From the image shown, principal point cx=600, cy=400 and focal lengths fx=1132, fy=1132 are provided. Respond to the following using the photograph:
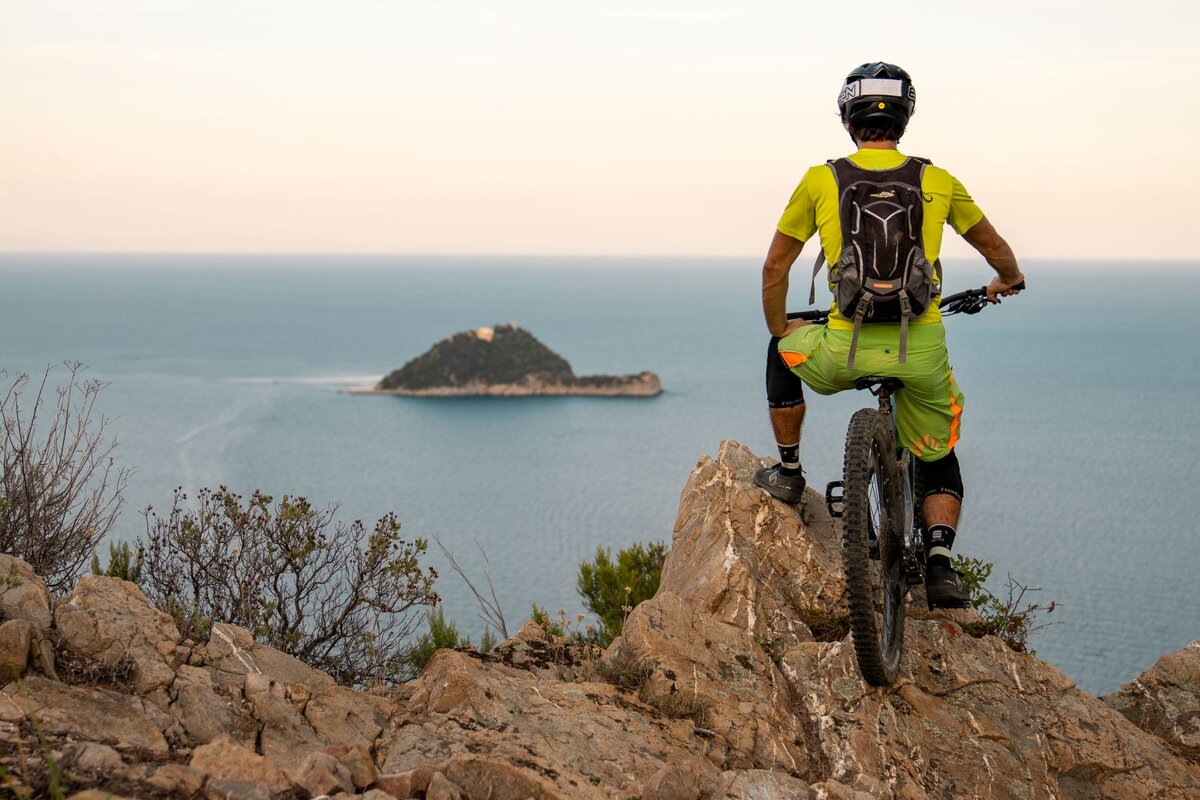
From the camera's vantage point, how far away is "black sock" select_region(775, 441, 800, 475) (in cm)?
729

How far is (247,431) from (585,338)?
9441 centimetres

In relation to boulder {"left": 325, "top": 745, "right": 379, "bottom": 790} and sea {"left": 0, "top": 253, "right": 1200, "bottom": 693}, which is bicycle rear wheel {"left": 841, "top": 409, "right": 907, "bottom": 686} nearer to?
boulder {"left": 325, "top": 745, "right": 379, "bottom": 790}

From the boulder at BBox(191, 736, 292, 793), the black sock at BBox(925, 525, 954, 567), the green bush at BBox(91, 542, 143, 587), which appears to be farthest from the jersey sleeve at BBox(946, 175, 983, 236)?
the green bush at BBox(91, 542, 143, 587)

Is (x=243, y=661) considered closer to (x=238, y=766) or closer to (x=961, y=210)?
(x=238, y=766)

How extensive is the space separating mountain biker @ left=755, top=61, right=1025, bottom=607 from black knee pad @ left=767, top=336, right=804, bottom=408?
29cm

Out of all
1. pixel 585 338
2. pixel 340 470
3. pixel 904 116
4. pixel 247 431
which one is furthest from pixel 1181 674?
pixel 585 338

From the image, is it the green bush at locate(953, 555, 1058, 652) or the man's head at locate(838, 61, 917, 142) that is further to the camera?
the green bush at locate(953, 555, 1058, 652)

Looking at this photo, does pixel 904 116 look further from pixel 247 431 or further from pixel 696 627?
pixel 247 431

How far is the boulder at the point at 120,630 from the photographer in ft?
16.0

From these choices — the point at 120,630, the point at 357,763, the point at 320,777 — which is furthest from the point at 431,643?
the point at 320,777

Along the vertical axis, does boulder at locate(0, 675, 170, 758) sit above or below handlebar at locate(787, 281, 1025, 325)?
below

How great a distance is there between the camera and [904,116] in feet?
19.0

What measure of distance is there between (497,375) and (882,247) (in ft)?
455

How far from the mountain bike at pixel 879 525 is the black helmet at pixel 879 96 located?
3.42 ft
